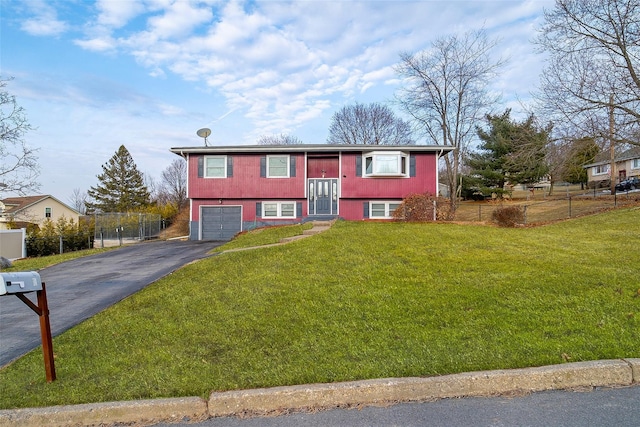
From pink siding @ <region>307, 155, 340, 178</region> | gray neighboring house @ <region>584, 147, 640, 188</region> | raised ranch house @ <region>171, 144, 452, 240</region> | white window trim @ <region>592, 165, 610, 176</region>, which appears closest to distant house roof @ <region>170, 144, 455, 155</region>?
raised ranch house @ <region>171, 144, 452, 240</region>

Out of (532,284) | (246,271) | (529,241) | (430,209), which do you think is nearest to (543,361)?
(532,284)

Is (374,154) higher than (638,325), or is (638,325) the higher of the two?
(374,154)

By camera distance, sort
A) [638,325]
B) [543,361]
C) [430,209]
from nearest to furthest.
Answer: [543,361] → [638,325] → [430,209]

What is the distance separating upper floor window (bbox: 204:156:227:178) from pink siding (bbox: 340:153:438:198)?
6.25 meters

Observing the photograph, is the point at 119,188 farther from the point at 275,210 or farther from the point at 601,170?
the point at 601,170

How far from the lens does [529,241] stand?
9883 millimetres

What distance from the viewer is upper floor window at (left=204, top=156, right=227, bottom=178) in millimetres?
20172

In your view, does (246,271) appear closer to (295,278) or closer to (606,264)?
(295,278)

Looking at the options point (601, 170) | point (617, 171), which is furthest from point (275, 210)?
point (601, 170)

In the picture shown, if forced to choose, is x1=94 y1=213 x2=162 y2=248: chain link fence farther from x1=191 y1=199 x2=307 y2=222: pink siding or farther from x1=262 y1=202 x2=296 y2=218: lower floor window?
x1=262 y1=202 x2=296 y2=218: lower floor window

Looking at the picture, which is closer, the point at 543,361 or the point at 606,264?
the point at 543,361

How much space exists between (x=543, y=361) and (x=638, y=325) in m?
1.66

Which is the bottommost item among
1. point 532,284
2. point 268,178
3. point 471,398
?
point 471,398

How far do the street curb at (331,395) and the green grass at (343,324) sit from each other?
13cm
